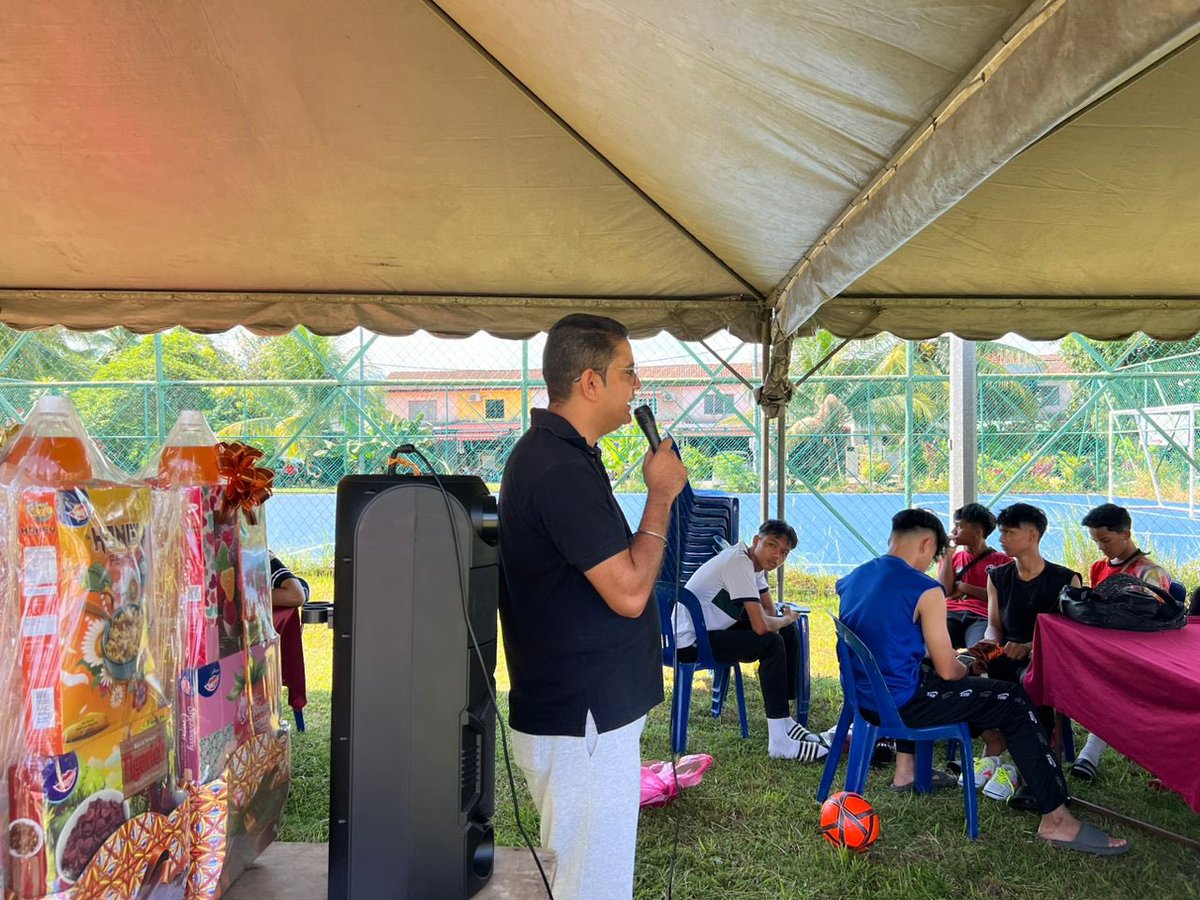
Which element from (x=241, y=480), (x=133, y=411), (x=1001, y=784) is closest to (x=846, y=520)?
(x=1001, y=784)

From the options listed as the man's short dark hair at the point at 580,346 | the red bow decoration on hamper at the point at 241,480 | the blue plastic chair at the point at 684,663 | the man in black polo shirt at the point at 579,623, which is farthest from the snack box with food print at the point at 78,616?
the blue plastic chair at the point at 684,663

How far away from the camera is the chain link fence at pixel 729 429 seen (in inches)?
318

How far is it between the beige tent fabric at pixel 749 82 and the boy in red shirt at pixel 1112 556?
6.34 ft

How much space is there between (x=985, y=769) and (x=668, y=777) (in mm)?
1386

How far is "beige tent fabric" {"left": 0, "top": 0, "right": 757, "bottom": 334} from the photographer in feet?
8.66

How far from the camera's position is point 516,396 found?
816 cm

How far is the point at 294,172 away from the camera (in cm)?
324

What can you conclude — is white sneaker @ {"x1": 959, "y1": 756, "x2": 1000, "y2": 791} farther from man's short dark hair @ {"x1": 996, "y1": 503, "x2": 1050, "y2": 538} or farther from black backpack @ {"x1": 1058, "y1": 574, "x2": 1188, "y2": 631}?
man's short dark hair @ {"x1": 996, "y1": 503, "x2": 1050, "y2": 538}

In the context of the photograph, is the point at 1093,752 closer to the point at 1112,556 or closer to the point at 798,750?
Answer: the point at 1112,556

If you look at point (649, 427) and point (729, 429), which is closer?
point (649, 427)

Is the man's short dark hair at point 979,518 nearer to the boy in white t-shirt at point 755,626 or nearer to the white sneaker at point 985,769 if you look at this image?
the boy in white t-shirt at point 755,626

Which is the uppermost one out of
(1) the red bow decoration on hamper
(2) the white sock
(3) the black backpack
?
(1) the red bow decoration on hamper

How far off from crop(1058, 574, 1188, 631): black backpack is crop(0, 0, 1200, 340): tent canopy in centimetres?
141

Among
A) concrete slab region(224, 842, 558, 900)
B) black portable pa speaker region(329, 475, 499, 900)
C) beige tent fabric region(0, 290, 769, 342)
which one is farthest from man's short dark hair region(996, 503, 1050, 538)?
black portable pa speaker region(329, 475, 499, 900)
